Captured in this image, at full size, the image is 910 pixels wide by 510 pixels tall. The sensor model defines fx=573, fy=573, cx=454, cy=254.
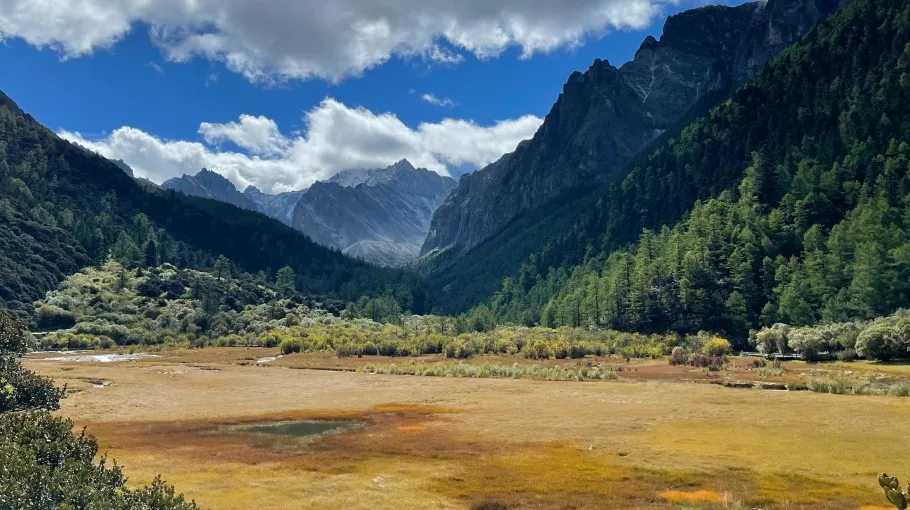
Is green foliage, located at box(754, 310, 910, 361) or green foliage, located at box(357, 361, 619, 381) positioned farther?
green foliage, located at box(357, 361, 619, 381)

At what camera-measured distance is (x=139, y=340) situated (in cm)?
18325

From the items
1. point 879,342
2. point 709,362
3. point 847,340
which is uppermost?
point 847,340

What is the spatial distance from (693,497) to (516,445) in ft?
53.8

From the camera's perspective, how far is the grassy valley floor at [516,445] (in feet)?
104

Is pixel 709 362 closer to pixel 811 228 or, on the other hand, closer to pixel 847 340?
pixel 847 340

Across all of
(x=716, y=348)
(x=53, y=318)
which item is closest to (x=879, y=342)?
(x=716, y=348)

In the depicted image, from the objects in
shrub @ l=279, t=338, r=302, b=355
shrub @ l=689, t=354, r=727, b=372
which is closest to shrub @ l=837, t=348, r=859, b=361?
shrub @ l=689, t=354, r=727, b=372

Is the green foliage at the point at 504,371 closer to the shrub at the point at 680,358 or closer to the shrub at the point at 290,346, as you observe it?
the shrub at the point at 680,358

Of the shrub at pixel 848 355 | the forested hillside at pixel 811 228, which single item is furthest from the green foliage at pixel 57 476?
the forested hillside at pixel 811 228

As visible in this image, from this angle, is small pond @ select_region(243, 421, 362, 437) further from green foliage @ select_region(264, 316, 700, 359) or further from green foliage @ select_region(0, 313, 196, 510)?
green foliage @ select_region(264, 316, 700, 359)

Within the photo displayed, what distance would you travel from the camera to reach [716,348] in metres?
118

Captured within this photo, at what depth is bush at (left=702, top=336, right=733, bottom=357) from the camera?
Answer: 117319 millimetres

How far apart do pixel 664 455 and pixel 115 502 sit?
3323cm

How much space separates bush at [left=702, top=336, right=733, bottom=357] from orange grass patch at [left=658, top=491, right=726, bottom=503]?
92.6m
